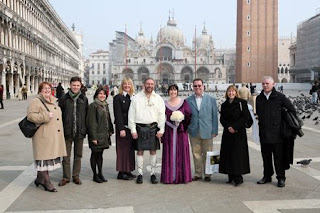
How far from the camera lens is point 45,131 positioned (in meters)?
5.61

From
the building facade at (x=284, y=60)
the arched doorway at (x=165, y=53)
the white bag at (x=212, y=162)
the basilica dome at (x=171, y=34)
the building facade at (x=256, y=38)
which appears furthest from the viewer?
the building facade at (x=284, y=60)

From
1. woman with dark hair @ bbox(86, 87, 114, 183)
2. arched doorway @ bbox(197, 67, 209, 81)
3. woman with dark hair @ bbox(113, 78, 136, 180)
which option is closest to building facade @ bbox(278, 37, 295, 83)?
arched doorway @ bbox(197, 67, 209, 81)

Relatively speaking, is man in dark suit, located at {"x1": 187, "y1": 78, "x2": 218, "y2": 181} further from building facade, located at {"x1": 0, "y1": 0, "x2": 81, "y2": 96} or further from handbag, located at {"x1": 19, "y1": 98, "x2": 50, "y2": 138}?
building facade, located at {"x1": 0, "y1": 0, "x2": 81, "y2": 96}

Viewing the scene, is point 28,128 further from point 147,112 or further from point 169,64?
point 169,64

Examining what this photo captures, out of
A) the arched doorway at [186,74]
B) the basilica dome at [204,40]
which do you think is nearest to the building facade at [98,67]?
the basilica dome at [204,40]

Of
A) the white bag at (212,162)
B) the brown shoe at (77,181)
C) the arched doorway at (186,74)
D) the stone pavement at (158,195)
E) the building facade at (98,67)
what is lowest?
the stone pavement at (158,195)

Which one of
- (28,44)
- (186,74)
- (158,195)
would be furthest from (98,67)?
(158,195)

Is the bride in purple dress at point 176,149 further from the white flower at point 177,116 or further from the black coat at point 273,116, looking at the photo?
the black coat at point 273,116

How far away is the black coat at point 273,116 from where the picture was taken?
6.04 metres

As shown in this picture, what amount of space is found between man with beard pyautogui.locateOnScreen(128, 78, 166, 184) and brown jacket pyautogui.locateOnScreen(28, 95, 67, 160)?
3.86 feet

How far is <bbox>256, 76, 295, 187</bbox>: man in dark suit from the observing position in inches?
238

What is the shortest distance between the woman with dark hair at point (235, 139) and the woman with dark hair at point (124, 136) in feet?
5.28

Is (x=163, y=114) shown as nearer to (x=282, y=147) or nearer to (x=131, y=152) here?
(x=131, y=152)

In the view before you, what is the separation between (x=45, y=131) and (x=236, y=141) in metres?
3.07
